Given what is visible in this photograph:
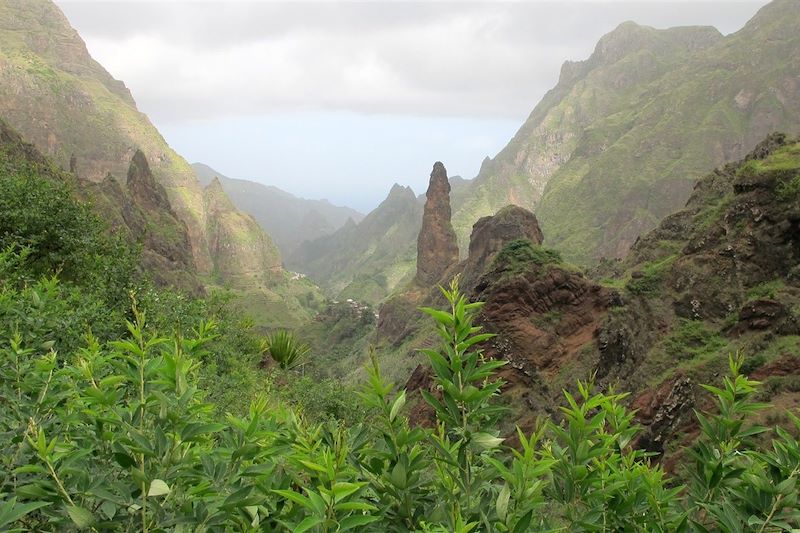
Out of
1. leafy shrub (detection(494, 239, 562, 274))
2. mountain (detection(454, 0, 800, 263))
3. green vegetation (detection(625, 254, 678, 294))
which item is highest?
mountain (detection(454, 0, 800, 263))

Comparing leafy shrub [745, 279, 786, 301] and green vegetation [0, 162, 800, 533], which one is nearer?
green vegetation [0, 162, 800, 533]

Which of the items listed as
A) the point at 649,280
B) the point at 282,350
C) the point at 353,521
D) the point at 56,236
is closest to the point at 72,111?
the point at 282,350

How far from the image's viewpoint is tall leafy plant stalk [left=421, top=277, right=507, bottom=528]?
2.19 meters

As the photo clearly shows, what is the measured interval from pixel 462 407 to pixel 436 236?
8858 centimetres

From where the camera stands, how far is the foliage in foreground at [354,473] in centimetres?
193

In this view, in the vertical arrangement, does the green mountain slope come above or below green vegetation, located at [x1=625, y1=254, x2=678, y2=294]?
above

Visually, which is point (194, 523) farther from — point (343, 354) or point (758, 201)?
point (343, 354)

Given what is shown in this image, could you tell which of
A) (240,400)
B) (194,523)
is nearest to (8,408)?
(194,523)

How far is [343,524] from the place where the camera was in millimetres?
1749

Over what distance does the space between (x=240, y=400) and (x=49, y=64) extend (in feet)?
576

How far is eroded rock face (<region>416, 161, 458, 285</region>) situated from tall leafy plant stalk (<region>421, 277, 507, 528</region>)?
84858 mm

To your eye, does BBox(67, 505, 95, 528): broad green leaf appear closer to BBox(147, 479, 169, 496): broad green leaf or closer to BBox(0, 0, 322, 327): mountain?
BBox(147, 479, 169, 496): broad green leaf

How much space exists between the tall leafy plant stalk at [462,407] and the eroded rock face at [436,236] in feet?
278

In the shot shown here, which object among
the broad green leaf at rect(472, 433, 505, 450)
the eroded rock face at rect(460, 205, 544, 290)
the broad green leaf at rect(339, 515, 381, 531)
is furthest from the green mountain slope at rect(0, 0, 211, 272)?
the broad green leaf at rect(339, 515, 381, 531)
